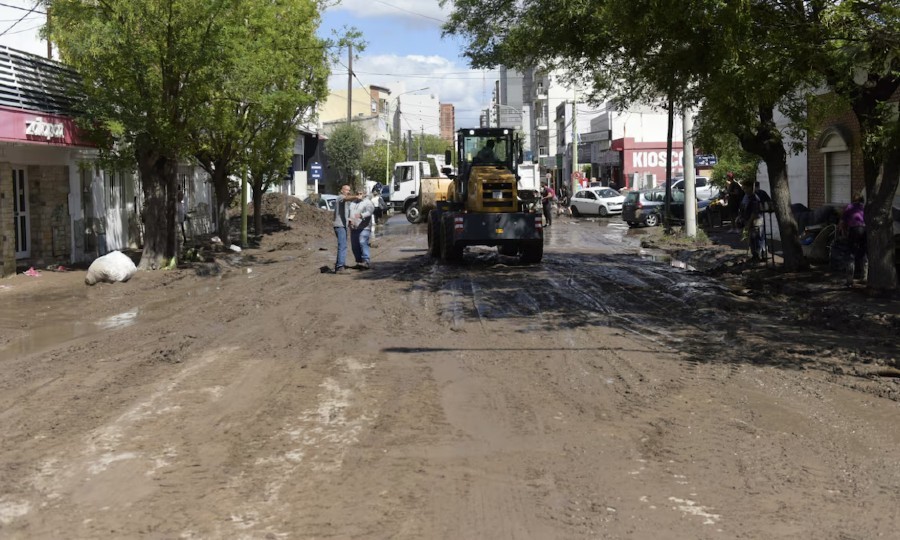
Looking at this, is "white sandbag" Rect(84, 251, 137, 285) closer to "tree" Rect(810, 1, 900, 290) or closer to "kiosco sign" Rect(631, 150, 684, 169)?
"tree" Rect(810, 1, 900, 290)

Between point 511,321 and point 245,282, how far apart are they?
25.5ft

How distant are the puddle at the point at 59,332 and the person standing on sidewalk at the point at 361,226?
17.2ft

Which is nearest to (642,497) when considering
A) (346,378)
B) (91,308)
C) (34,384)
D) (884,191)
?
(346,378)

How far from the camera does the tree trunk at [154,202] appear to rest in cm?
1906

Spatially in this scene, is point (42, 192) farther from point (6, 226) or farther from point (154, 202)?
point (154, 202)

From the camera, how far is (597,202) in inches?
1781

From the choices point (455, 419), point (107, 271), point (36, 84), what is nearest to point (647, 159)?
point (36, 84)

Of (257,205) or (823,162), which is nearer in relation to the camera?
(823,162)

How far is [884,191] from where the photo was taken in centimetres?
1345

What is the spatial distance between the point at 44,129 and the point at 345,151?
5896 centimetres

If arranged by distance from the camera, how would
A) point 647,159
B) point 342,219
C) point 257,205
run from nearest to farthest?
point 342,219, point 257,205, point 647,159

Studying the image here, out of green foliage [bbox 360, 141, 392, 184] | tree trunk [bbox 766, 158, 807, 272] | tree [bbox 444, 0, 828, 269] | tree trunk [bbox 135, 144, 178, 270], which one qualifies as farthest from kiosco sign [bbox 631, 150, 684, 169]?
tree trunk [bbox 135, 144, 178, 270]

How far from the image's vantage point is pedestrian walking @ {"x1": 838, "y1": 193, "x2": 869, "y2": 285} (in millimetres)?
14906

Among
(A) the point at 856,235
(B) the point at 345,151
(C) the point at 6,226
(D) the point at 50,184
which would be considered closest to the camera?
(A) the point at 856,235
